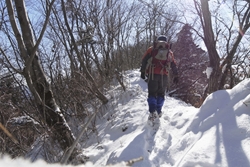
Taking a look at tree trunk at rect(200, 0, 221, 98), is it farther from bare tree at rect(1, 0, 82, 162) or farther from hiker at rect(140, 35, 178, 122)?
bare tree at rect(1, 0, 82, 162)

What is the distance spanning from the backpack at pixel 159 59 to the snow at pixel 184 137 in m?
1.00

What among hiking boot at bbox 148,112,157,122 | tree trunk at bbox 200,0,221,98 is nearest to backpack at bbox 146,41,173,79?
hiking boot at bbox 148,112,157,122

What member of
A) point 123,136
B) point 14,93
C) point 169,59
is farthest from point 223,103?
point 14,93

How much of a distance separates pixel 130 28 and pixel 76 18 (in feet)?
19.7

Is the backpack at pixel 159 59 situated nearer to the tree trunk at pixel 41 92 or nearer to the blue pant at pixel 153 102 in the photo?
the blue pant at pixel 153 102

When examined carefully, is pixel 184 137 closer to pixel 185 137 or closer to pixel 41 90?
pixel 185 137

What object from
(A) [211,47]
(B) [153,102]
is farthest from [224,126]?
(A) [211,47]

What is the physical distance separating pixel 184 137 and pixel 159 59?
161 centimetres

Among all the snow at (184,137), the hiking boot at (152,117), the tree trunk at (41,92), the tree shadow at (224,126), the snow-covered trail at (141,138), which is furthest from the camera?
the hiking boot at (152,117)

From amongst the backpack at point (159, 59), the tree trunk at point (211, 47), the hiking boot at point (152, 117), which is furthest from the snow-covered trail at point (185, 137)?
the tree trunk at point (211, 47)

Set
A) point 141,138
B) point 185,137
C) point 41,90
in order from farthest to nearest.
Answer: point 141,138, point 41,90, point 185,137

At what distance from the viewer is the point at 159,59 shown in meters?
4.06

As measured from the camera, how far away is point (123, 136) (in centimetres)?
398

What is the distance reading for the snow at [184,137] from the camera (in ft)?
6.93
